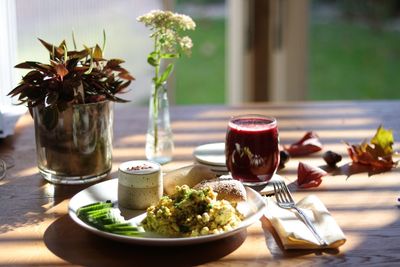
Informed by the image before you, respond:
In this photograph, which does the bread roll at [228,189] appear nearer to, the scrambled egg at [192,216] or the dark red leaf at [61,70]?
the scrambled egg at [192,216]

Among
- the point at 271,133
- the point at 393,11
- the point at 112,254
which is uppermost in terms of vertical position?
the point at 393,11

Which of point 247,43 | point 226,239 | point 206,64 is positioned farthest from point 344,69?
point 226,239

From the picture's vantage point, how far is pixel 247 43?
3.42 metres

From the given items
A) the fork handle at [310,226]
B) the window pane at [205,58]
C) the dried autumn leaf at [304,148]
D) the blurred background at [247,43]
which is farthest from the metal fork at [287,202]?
the window pane at [205,58]

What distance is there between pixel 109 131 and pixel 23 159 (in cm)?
31

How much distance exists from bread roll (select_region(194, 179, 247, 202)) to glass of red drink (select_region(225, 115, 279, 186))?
133 mm

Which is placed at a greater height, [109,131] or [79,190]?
[109,131]

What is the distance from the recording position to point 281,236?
122 cm

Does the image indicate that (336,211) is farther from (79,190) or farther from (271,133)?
(79,190)

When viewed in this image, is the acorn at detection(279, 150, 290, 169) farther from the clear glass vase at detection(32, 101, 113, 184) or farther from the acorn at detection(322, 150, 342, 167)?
the clear glass vase at detection(32, 101, 113, 184)

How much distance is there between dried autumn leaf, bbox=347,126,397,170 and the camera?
163 cm

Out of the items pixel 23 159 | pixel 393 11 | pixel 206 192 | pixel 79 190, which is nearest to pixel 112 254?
pixel 206 192

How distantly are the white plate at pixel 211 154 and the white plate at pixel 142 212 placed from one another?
0.26 m

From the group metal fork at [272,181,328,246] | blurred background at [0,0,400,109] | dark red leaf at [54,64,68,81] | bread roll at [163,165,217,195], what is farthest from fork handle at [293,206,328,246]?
blurred background at [0,0,400,109]
